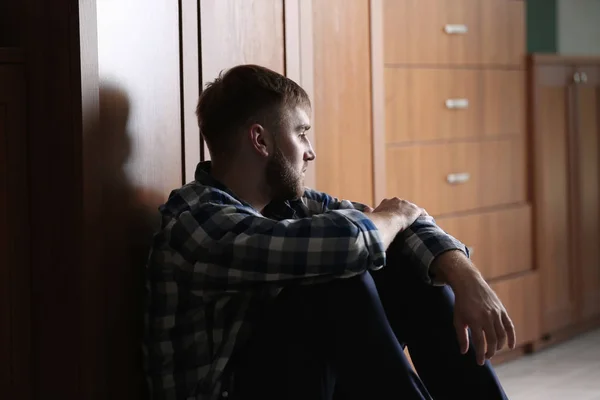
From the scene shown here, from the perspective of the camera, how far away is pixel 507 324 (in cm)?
153

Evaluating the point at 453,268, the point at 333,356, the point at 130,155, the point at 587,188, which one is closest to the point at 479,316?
the point at 453,268

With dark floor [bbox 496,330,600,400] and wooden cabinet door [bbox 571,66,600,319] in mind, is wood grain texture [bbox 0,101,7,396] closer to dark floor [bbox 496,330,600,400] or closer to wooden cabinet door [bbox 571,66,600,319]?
dark floor [bbox 496,330,600,400]

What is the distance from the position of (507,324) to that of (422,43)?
1.38 m

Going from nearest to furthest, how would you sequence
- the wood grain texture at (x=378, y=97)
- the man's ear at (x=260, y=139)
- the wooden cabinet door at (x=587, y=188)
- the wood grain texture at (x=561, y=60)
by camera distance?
the man's ear at (x=260, y=139)
the wood grain texture at (x=378, y=97)
the wood grain texture at (x=561, y=60)
the wooden cabinet door at (x=587, y=188)

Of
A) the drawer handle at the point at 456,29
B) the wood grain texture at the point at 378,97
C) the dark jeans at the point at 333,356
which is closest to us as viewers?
the dark jeans at the point at 333,356

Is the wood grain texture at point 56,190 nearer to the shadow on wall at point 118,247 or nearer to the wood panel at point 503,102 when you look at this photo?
the shadow on wall at point 118,247

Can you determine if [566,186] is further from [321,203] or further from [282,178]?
[282,178]

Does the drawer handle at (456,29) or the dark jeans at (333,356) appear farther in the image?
the drawer handle at (456,29)

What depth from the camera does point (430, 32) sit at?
9.12 ft

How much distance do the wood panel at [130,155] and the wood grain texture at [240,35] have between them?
90 mm

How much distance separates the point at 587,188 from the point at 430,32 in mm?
1047

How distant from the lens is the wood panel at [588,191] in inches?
135

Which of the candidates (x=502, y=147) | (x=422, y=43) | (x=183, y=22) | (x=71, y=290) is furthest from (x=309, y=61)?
(x=502, y=147)

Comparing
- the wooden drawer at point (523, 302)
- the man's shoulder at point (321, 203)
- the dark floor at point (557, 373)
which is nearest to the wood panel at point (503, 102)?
the wooden drawer at point (523, 302)
